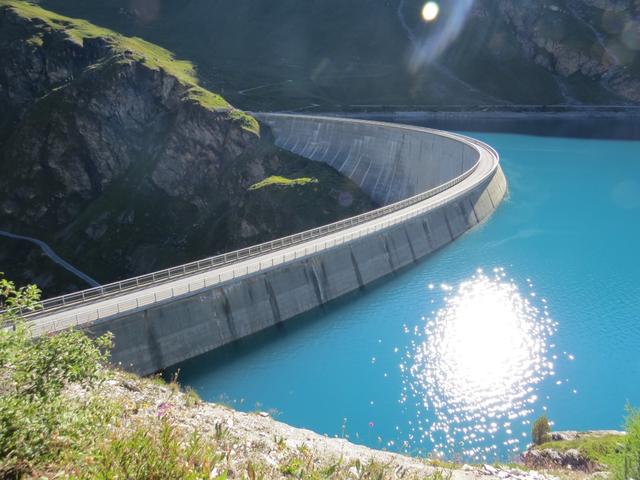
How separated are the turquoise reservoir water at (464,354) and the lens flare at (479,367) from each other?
0.34ft

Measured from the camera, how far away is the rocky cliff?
87562 mm

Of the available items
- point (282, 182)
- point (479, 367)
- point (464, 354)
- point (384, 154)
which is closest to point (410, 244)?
point (464, 354)

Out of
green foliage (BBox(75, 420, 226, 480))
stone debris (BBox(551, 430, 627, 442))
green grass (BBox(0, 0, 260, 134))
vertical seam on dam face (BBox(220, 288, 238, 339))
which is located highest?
green grass (BBox(0, 0, 260, 134))

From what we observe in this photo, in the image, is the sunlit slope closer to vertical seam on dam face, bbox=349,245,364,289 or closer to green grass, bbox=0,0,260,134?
green grass, bbox=0,0,260,134

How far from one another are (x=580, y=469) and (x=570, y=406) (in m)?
10.3

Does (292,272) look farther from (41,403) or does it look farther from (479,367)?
(41,403)

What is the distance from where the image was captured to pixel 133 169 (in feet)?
326

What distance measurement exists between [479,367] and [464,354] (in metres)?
1.88

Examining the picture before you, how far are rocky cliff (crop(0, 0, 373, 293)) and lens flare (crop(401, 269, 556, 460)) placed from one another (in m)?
40.6

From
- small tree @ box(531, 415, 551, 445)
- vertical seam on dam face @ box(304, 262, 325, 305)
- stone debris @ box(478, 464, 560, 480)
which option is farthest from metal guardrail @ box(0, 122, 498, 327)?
small tree @ box(531, 415, 551, 445)

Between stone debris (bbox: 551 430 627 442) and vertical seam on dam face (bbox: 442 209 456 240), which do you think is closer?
stone debris (bbox: 551 430 627 442)

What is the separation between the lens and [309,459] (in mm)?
16891

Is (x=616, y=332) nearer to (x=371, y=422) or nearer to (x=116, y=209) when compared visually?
(x=371, y=422)

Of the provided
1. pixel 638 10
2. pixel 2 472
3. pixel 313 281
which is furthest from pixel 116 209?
pixel 638 10
